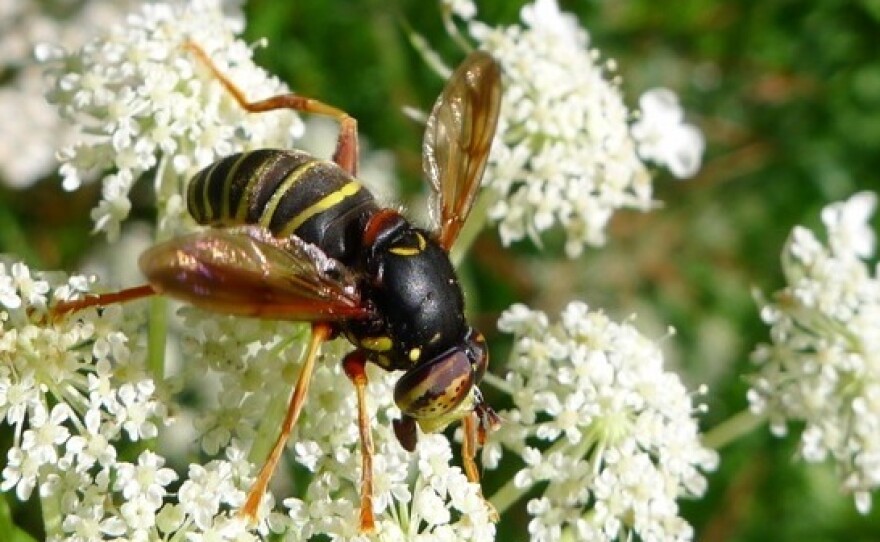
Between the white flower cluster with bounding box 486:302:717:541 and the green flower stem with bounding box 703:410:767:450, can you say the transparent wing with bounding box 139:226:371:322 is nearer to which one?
the white flower cluster with bounding box 486:302:717:541

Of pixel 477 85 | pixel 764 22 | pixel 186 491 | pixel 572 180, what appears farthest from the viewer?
pixel 764 22

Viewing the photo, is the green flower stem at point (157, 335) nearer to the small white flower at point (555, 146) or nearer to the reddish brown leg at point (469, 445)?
the reddish brown leg at point (469, 445)

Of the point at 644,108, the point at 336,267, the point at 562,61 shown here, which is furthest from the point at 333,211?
the point at 644,108

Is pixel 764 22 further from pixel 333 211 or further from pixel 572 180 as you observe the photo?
pixel 333 211

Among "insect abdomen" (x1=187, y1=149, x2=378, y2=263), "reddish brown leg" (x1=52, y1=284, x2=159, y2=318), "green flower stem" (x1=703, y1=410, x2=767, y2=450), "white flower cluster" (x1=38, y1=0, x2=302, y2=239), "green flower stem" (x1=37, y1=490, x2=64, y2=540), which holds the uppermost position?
"insect abdomen" (x1=187, y1=149, x2=378, y2=263)

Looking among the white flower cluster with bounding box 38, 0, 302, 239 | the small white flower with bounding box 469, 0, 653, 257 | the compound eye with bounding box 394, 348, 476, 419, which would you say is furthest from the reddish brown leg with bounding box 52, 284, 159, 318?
the small white flower with bounding box 469, 0, 653, 257

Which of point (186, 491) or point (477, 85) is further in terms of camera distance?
point (477, 85)

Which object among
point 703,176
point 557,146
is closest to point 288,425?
point 557,146

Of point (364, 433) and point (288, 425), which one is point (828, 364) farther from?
point (288, 425)
